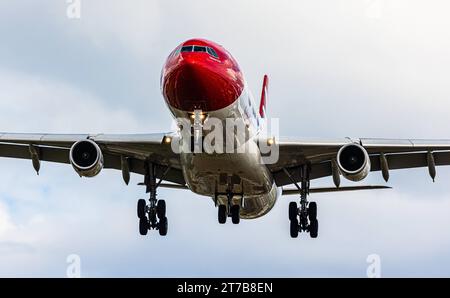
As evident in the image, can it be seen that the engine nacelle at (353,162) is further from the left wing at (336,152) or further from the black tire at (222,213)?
the black tire at (222,213)

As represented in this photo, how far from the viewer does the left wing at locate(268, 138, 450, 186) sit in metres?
33.9

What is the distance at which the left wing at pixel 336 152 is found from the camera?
33.9 m

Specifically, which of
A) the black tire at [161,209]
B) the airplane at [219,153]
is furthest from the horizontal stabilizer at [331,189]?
the black tire at [161,209]

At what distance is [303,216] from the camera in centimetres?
3825

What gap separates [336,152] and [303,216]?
14.7 ft

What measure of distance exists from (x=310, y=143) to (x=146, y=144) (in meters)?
5.82

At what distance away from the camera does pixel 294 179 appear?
3775 cm

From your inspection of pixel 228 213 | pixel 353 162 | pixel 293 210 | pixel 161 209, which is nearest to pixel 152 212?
pixel 161 209

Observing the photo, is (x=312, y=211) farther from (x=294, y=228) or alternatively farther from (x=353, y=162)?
(x=353, y=162)

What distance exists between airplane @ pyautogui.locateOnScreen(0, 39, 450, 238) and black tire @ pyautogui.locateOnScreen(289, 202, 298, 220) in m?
0.05

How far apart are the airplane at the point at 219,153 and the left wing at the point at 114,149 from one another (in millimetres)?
40
